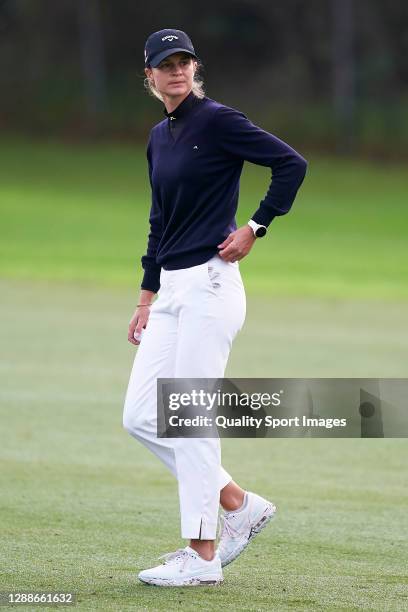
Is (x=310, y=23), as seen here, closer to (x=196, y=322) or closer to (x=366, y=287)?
(x=366, y=287)

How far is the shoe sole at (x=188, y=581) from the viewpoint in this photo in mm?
5359

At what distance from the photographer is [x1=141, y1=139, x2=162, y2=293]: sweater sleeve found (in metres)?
5.77

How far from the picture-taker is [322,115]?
40.2 metres

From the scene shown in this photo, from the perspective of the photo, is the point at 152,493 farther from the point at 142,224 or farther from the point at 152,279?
the point at 142,224

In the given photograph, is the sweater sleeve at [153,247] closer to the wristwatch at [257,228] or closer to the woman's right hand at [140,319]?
the woman's right hand at [140,319]

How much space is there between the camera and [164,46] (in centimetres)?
545

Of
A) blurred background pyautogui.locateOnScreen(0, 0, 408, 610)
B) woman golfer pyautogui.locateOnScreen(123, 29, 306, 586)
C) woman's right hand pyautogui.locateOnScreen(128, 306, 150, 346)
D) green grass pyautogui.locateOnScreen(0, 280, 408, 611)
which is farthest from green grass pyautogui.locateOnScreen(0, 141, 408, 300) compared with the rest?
woman golfer pyautogui.locateOnScreen(123, 29, 306, 586)

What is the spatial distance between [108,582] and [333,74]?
38559 mm

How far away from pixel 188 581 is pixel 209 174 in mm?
1628

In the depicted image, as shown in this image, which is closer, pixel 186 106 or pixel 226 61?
pixel 186 106

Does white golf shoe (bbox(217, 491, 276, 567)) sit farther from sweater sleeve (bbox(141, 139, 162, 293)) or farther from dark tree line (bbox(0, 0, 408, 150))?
dark tree line (bbox(0, 0, 408, 150))

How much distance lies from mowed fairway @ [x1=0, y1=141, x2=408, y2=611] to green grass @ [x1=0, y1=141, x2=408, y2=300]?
5.9 inches

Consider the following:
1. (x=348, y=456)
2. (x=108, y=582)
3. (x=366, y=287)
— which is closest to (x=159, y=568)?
(x=108, y=582)

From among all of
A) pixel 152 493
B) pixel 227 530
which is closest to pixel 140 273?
pixel 152 493
